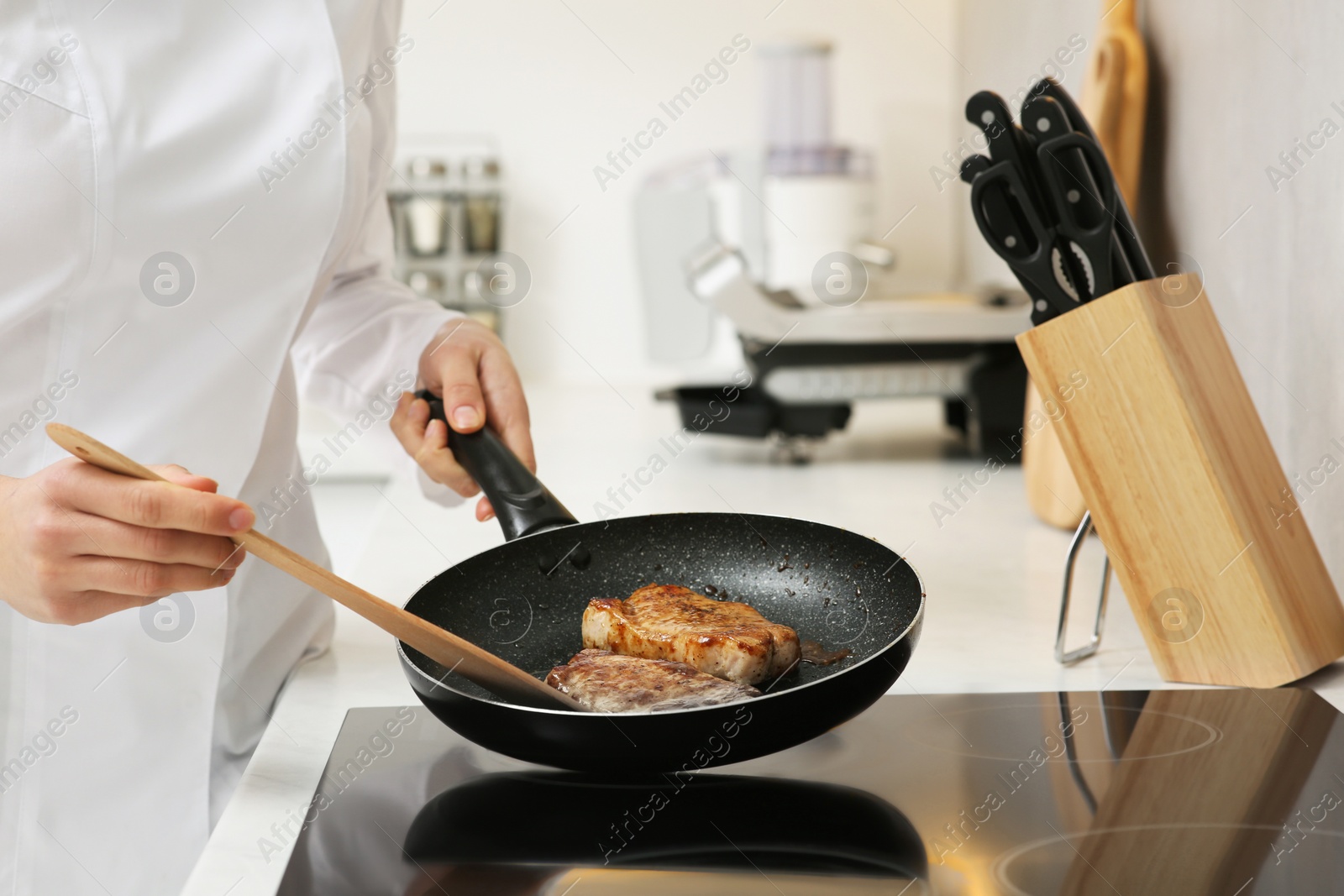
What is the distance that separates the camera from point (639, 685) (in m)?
0.55

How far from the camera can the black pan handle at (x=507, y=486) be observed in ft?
2.33

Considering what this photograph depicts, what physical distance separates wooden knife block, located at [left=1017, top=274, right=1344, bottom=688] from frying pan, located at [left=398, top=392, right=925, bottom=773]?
0.15 m

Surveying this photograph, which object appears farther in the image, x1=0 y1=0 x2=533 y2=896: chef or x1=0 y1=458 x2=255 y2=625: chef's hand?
x1=0 y1=0 x2=533 y2=896: chef

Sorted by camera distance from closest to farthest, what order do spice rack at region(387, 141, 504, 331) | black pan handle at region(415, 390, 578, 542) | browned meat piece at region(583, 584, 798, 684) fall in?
browned meat piece at region(583, 584, 798, 684)
black pan handle at region(415, 390, 578, 542)
spice rack at region(387, 141, 504, 331)

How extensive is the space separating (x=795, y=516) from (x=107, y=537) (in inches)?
28.7

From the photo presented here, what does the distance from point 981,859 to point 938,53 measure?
2360mm

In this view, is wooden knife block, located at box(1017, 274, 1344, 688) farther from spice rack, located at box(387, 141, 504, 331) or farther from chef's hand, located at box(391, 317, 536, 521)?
spice rack, located at box(387, 141, 504, 331)

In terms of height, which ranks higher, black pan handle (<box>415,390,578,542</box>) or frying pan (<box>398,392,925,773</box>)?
black pan handle (<box>415,390,578,542</box>)

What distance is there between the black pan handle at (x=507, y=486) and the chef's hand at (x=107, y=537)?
235 mm

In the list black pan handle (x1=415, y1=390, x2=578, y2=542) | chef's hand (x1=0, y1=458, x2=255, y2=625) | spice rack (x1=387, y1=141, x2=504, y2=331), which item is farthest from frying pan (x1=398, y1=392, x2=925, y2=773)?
spice rack (x1=387, y1=141, x2=504, y2=331)

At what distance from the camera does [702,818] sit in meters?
0.50

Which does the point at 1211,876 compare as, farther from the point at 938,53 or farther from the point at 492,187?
the point at 938,53

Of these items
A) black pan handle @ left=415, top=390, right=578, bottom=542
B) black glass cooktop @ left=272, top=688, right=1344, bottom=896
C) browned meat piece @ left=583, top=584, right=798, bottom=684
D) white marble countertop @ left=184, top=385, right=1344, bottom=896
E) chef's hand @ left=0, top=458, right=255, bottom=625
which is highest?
chef's hand @ left=0, top=458, right=255, bottom=625

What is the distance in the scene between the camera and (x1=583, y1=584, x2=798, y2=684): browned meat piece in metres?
0.59
